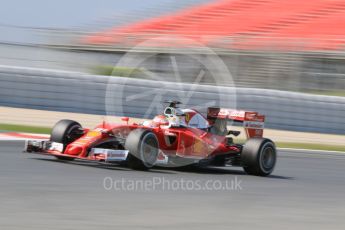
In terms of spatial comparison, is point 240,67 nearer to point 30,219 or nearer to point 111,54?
point 111,54

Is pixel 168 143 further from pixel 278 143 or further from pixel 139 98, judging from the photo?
pixel 139 98

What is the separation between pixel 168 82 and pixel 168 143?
10347 millimetres

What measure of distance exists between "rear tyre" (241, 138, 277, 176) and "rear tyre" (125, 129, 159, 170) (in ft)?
4.70

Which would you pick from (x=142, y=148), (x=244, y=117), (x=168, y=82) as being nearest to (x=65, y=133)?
(x=142, y=148)

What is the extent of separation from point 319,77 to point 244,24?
1203cm

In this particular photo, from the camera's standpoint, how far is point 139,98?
62.6ft

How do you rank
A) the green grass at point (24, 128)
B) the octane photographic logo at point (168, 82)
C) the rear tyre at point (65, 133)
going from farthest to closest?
the octane photographic logo at point (168, 82) → the green grass at point (24, 128) → the rear tyre at point (65, 133)

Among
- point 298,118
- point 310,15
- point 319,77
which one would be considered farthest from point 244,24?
point 298,118

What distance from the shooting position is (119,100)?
62.8 feet

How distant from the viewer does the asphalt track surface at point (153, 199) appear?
651cm

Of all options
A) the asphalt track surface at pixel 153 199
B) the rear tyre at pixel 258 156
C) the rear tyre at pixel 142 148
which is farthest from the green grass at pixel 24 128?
the rear tyre at pixel 258 156

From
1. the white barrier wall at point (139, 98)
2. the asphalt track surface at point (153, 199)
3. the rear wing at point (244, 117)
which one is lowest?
the asphalt track surface at point (153, 199)

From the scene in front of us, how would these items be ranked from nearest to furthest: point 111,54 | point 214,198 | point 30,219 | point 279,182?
point 30,219 < point 214,198 < point 279,182 < point 111,54

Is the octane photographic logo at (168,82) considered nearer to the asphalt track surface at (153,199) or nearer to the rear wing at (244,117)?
the rear wing at (244,117)
